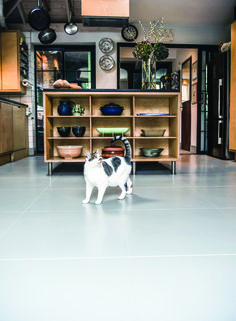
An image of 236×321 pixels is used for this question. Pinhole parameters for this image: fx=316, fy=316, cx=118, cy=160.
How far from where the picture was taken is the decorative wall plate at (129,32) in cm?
634

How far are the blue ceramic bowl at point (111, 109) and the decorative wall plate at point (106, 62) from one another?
295 centimetres

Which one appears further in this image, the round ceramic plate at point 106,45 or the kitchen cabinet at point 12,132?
the round ceramic plate at point 106,45

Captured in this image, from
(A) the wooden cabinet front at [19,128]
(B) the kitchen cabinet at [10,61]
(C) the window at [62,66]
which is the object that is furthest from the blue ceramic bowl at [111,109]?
(C) the window at [62,66]

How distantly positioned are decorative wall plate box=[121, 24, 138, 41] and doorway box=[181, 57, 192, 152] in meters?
1.72

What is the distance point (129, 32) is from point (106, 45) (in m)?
0.53

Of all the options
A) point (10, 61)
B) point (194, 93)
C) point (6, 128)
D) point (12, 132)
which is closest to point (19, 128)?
point (12, 132)

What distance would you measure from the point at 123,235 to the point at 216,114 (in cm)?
474

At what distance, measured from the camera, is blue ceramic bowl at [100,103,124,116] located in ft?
12.4

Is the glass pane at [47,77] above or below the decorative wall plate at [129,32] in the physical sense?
below

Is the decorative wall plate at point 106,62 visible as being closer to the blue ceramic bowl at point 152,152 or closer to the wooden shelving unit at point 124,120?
the wooden shelving unit at point 124,120

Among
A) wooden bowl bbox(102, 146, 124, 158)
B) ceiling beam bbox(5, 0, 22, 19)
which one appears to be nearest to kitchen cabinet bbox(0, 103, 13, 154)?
wooden bowl bbox(102, 146, 124, 158)

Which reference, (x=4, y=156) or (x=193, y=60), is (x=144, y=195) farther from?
(x=193, y=60)

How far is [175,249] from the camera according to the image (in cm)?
142

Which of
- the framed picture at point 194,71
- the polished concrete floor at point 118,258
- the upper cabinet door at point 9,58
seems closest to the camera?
the polished concrete floor at point 118,258
